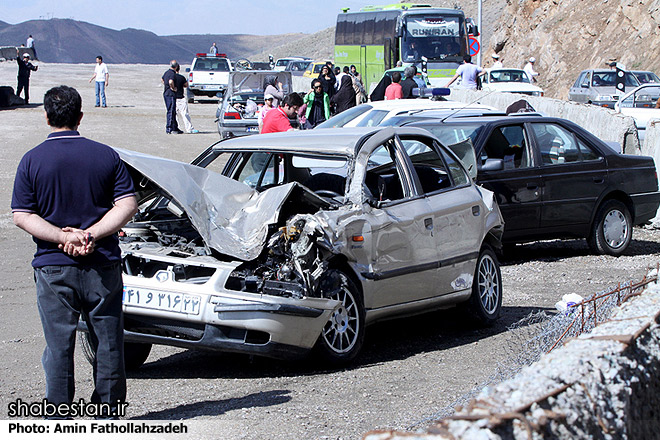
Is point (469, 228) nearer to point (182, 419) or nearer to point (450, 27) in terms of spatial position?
point (182, 419)

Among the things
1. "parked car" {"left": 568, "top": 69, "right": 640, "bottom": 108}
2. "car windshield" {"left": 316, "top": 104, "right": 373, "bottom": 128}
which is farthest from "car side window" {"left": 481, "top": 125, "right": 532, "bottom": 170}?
"parked car" {"left": 568, "top": 69, "right": 640, "bottom": 108}

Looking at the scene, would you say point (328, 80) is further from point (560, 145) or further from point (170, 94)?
point (560, 145)

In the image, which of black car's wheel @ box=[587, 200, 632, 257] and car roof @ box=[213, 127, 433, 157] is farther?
black car's wheel @ box=[587, 200, 632, 257]

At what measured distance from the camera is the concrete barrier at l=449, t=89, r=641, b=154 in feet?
48.1

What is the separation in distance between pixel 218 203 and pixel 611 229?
653cm

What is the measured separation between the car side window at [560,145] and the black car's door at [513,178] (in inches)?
13.5

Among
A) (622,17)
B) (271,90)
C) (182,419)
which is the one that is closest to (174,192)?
(182,419)

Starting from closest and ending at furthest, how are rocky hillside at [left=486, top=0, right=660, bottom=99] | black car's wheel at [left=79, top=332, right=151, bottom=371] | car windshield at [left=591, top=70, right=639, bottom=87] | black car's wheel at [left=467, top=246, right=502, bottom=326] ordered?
black car's wheel at [left=79, top=332, right=151, bottom=371] < black car's wheel at [left=467, top=246, right=502, bottom=326] < car windshield at [left=591, top=70, right=639, bottom=87] < rocky hillside at [left=486, top=0, right=660, bottom=99]

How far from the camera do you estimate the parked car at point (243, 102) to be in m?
21.7

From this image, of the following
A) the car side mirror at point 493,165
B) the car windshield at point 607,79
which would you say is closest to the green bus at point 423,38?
the car windshield at point 607,79

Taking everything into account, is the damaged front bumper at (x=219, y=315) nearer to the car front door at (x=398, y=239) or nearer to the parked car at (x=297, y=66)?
the car front door at (x=398, y=239)

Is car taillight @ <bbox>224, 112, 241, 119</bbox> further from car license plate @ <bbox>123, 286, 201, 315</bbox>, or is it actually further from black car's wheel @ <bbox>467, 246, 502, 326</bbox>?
car license plate @ <bbox>123, 286, 201, 315</bbox>

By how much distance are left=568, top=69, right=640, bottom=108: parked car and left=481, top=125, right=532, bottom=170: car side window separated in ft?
63.5

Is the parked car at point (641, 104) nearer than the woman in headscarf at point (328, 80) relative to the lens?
No
